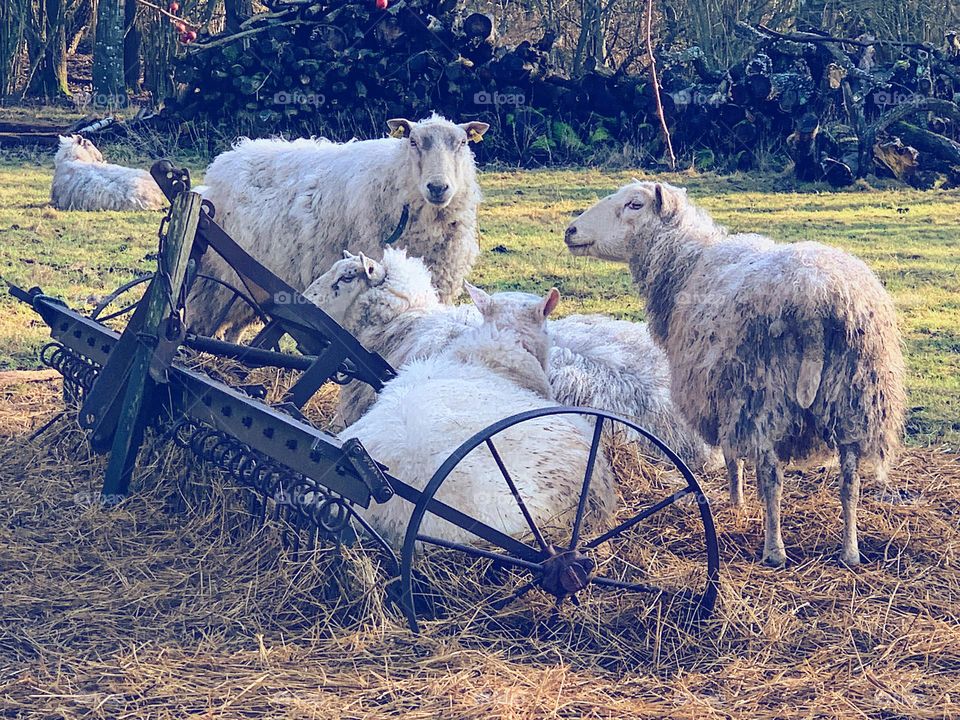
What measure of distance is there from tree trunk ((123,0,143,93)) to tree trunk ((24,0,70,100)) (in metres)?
1.20

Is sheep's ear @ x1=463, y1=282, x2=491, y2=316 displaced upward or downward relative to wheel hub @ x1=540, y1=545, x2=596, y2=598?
upward

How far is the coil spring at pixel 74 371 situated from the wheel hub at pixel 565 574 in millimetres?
2842

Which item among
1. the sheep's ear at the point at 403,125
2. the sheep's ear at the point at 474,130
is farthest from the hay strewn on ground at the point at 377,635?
the sheep's ear at the point at 474,130

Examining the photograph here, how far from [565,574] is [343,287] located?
9.42ft

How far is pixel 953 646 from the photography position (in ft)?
13.6

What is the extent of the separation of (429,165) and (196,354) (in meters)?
1.98

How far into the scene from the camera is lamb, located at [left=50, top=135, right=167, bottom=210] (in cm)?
1320

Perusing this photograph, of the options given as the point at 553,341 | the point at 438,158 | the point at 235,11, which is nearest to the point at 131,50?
the point at 235,11

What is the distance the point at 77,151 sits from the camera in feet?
46.6

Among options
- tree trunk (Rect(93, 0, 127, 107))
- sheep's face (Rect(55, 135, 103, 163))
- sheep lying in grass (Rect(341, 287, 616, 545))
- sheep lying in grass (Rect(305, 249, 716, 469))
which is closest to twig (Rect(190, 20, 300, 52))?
sheep's face (Rect(55, 135, 103, 163))

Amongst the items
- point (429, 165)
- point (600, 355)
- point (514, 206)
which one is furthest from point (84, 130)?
point (600, 355)

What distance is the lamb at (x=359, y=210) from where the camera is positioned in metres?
7.88

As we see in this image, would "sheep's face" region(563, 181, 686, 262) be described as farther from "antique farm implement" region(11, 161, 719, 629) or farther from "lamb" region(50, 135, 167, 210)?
"lamb" region(50, 135, 167, 210)

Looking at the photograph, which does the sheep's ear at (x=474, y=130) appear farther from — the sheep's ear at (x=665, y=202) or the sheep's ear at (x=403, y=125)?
the sheep's ear at (x=665, y=202)
